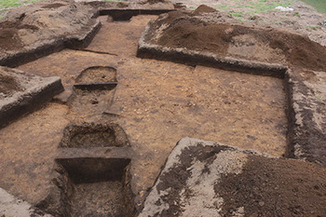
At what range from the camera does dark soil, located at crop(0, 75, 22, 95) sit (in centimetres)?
341

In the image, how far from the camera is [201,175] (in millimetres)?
2191

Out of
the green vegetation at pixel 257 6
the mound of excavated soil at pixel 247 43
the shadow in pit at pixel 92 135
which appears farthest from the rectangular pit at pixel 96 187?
the green vegetation at pixel 257 6

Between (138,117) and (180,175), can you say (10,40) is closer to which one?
(138,117)

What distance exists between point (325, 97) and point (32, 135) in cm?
432

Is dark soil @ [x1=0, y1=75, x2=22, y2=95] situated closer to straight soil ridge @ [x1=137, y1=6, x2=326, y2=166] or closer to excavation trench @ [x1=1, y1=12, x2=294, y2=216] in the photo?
excavation trench @ [x1=1, y1=12, x2=294, y2=216]

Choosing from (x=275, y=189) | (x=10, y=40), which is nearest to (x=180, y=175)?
(x=275, y=189)

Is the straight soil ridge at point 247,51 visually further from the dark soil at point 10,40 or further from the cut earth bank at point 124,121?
the dark soil at point 10,40

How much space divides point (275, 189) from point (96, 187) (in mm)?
2014

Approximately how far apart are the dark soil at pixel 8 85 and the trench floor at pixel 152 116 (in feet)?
1.54

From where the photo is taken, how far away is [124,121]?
3404 mm

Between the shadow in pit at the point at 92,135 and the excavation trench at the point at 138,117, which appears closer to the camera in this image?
the excavation trench at the point at 138,117

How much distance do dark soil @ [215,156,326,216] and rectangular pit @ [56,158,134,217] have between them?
1086 mm

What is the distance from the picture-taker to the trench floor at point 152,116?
2697 millimetres

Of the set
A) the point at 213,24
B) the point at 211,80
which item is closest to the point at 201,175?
the point at 211,80
